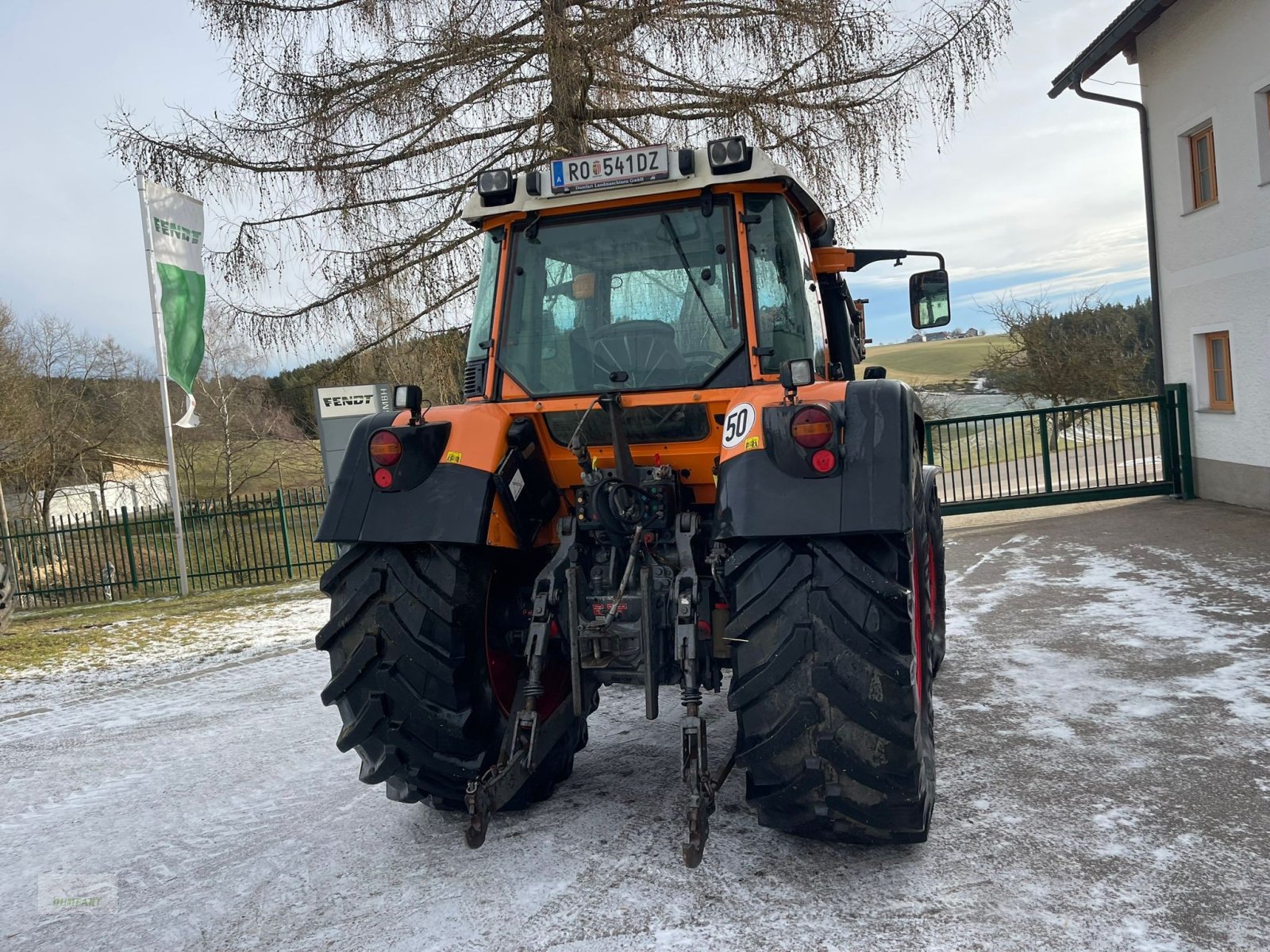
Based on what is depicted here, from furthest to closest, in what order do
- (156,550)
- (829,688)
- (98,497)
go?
(98,497), (156,550), (829,688)

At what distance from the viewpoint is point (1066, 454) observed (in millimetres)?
12500

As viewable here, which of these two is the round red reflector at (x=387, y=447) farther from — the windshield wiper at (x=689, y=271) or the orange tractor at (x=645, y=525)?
the windshield wiper at (x=689, y=271)

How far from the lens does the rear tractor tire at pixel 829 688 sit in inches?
111

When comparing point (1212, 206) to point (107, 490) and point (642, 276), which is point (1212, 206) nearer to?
point (642, 276)

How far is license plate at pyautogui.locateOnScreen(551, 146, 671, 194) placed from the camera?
348 cm

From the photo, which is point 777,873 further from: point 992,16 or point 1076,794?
point 992,16

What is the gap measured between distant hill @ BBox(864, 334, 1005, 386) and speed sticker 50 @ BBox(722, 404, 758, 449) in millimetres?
15624

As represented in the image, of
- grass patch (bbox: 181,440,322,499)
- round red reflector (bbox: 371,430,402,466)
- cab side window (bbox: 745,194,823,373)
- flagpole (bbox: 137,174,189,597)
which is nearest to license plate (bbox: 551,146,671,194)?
cab side window (bbox: 745,194,823,373)

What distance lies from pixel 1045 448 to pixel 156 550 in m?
12.1

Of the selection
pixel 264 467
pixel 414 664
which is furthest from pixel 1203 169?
pixel 264 467

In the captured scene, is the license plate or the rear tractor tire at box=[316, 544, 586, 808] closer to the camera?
the rear tractor tire at box=[316, 544, 586, 808]

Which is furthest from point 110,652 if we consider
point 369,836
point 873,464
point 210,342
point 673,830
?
point 873,464

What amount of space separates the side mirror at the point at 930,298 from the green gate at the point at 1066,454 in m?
7.66

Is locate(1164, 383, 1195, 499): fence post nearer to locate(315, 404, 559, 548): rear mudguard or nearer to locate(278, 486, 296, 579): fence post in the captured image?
locate(315, 404, 559, 548): rear mudguard
